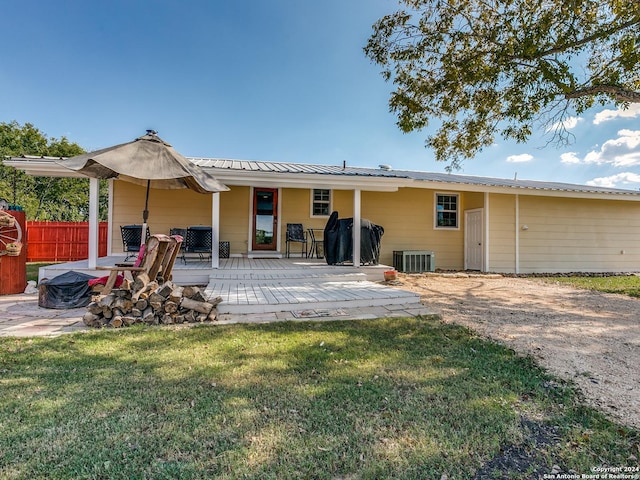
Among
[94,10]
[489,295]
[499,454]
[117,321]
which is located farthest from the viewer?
[94,10]

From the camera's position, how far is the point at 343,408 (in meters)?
2.02

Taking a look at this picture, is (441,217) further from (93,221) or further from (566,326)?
(93,221)

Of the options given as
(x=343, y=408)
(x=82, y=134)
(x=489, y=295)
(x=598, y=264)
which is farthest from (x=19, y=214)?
(x=82, y=134)

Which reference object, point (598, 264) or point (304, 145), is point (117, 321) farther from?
point (598, 264)

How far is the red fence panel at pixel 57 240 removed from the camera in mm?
11281

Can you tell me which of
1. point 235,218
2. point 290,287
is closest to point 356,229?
point 290,287

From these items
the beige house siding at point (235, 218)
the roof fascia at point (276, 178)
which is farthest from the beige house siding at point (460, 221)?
the roof fascia at point (276, 178)

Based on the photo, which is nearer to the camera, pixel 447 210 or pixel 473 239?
pixel 473 239

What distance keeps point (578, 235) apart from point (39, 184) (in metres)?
26.9

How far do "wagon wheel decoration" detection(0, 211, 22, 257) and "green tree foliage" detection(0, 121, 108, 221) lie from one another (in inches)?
498

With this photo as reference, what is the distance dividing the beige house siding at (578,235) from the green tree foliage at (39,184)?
21.8m

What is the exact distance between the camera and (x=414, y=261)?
9227 millimetres

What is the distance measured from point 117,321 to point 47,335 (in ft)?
2.13

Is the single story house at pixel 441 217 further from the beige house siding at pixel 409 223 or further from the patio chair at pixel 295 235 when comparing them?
the patio chair at pixel 295 235
